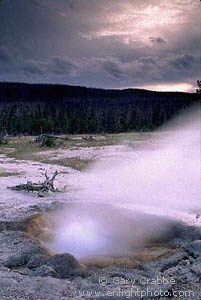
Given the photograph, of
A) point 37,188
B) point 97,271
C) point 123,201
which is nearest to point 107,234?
point 97,271

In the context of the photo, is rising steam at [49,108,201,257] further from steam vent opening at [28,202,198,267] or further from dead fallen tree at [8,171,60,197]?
dead fallen tree at [8,171,60,197]

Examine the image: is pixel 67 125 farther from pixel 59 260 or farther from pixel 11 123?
pixel 59 260

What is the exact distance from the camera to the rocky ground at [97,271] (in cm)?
784

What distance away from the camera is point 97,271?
29.9 feet

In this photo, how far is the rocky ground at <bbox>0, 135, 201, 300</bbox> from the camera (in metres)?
7.84

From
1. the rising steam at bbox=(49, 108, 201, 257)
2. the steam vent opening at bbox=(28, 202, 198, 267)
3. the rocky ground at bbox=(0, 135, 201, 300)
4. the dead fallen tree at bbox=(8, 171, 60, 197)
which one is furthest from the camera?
the dead fallen tree at bbox=(8, 171, 60, 197)

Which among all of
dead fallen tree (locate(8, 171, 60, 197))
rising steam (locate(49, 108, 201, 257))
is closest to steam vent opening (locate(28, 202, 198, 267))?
rising steam (locate(49, 108, 201, 257))

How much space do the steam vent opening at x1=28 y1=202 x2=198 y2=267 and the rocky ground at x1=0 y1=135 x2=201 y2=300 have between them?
69mm

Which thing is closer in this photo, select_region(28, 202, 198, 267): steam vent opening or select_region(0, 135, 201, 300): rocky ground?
select_region(0, 135, 201, 300): rocky ground

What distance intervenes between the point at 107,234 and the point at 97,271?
3571 millimetres

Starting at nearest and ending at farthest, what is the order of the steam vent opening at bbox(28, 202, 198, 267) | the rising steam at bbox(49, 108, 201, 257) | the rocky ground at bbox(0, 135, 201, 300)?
the rocky ground at bbox(0, 135, 201, 300)
the steam vent opening at bbox(28, 202, 198, 267)
the rising steam at bbox(49, 108, 201, 257)

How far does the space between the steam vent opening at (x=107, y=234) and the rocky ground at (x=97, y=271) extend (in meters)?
0.07

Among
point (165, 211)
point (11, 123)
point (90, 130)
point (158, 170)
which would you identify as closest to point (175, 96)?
point (90, 130)

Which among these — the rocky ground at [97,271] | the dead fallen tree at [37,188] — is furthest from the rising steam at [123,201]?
the dead fallen tree at [37,188]
